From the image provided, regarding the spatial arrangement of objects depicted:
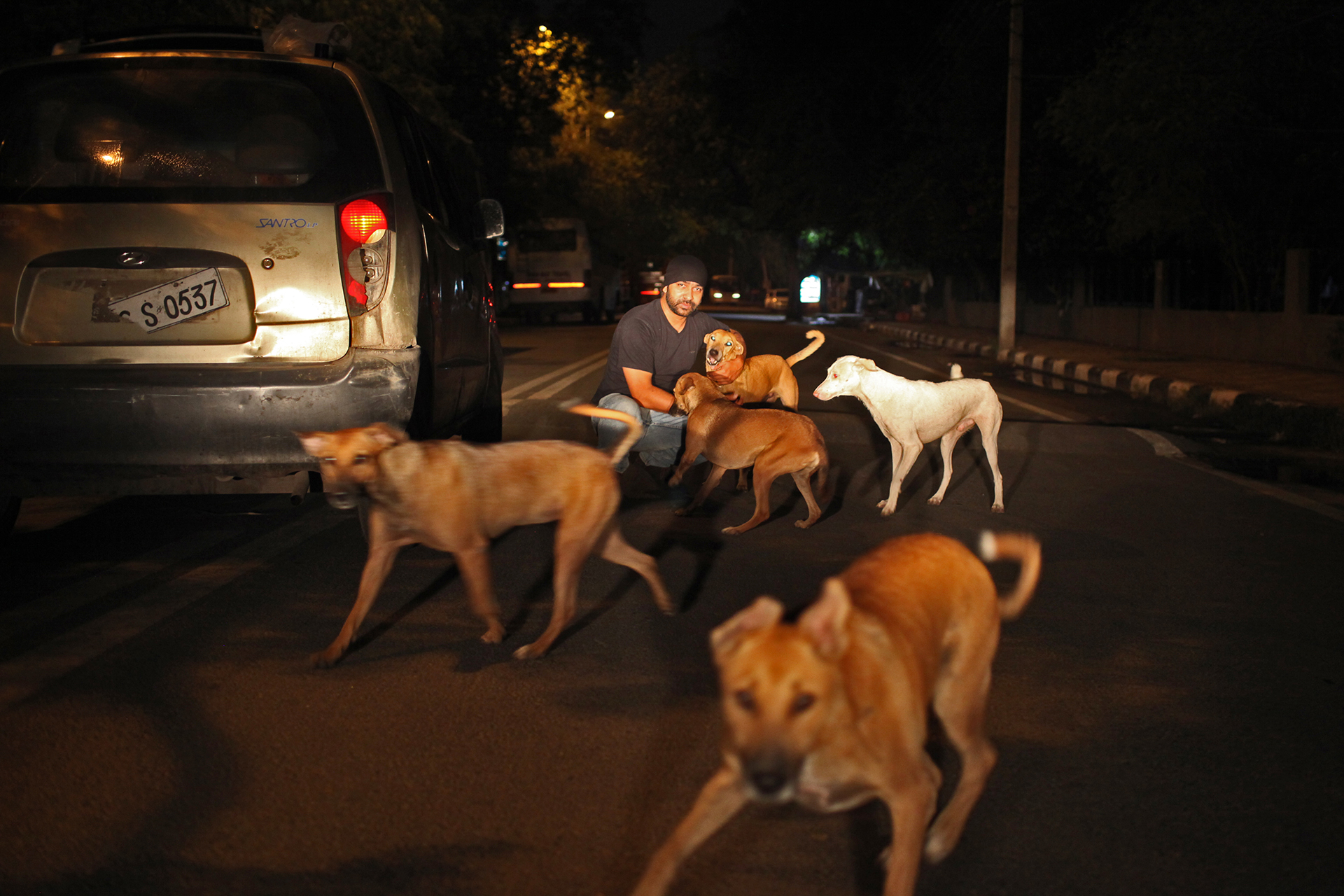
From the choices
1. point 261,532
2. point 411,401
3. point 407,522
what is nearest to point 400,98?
point 411,401

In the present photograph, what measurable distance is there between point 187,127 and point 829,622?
4.15m

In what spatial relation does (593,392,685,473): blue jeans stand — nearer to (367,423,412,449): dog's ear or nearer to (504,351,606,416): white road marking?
(367,423,412,449): dog's ear

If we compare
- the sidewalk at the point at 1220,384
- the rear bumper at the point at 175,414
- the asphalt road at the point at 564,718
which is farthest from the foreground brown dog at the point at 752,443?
the sidewalk at the point at 1220,384

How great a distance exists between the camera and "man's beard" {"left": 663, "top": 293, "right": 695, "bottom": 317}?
7629mm

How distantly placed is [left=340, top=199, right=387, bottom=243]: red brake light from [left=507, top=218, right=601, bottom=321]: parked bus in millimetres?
33953

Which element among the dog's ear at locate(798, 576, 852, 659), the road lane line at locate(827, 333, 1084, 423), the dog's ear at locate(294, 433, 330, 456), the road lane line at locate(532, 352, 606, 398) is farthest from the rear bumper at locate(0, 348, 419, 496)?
the road lane line at locate(532, 352, 606, 398)

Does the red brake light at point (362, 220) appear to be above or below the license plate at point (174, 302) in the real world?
above

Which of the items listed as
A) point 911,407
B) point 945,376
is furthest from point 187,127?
point 945,376

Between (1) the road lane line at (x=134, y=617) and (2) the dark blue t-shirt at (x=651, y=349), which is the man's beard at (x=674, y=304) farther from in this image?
(1) the road lane line at (x=134, y=617)

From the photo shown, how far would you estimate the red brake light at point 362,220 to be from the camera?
532 cm

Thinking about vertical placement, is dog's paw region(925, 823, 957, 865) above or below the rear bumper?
below

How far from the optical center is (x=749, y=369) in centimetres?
911

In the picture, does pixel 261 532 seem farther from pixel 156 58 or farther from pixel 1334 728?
pixel 1334 728

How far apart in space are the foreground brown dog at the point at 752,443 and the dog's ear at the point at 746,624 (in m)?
4.40
